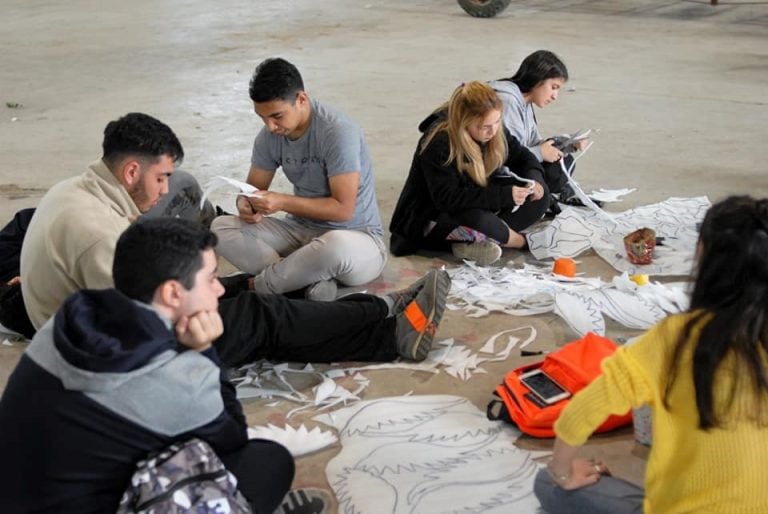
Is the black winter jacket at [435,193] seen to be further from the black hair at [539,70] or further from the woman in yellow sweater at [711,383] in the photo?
the woman in yellow sweater at [711,383]

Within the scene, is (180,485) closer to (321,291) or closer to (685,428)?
(685,428)

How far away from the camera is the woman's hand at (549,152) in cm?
482

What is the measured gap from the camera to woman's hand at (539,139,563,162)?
4816mm

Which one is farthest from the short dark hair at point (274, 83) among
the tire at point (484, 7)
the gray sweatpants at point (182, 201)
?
the tire at point (484, 7)

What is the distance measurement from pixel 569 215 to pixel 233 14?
293 inches

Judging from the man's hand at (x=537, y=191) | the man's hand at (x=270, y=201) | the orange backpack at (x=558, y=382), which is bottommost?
the orange backpack at (x=558, y=382)

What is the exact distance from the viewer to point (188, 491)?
209cm

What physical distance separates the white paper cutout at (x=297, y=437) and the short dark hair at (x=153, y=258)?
88 centimetres

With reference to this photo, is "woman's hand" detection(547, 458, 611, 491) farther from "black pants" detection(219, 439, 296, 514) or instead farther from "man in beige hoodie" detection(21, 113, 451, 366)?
"man in beige hoodie" detection(21, 113, 451, 366)

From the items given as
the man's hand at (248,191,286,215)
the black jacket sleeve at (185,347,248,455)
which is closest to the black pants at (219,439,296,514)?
the black jacket sleeve at (185,347,248,455)

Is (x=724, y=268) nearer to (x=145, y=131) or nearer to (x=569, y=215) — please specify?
(x=145, y=131)

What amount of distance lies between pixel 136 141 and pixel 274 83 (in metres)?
0.77

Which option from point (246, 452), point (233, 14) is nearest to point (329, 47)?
point (233, 14)

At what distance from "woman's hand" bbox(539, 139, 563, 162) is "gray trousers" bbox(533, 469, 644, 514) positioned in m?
2.61
